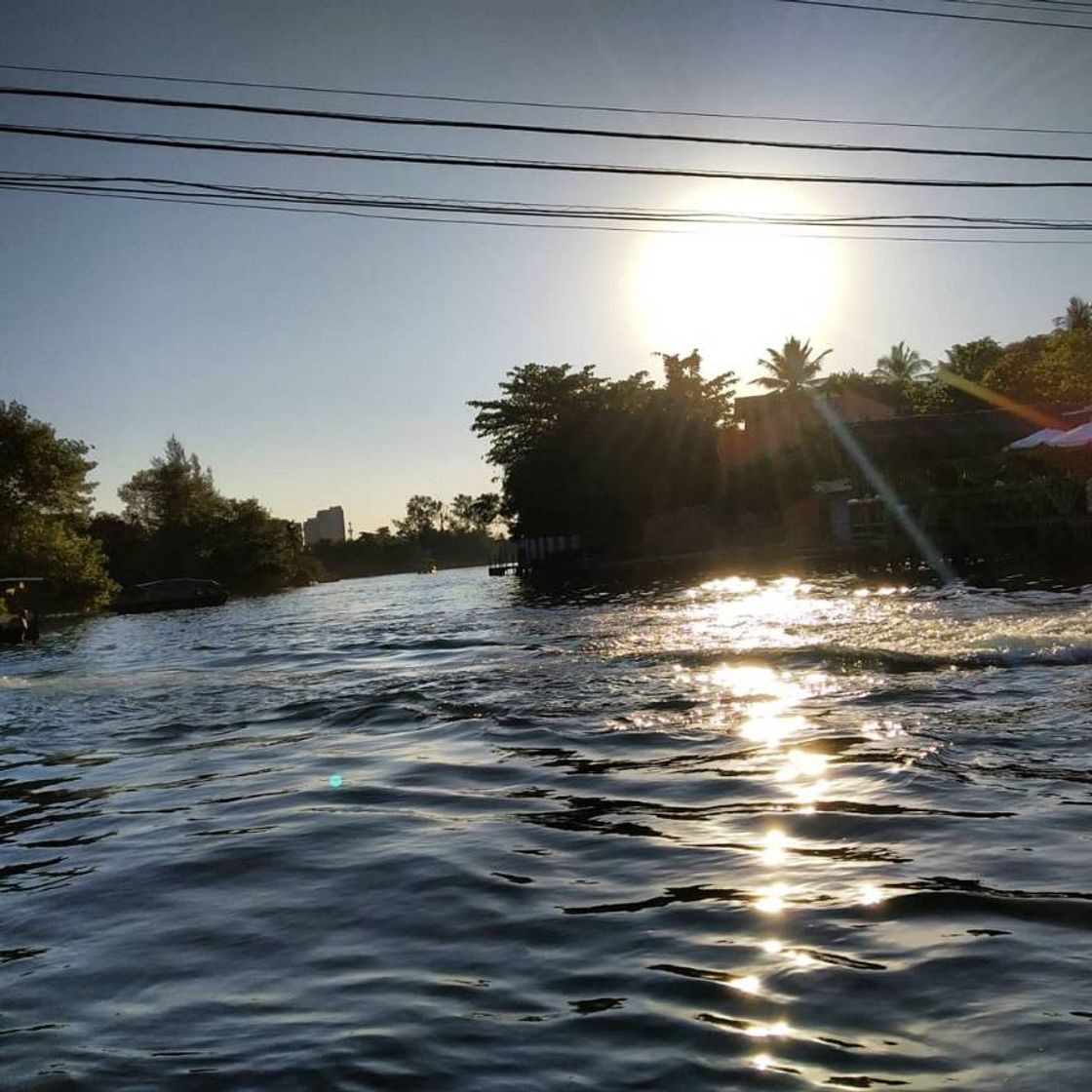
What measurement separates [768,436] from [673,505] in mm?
9795

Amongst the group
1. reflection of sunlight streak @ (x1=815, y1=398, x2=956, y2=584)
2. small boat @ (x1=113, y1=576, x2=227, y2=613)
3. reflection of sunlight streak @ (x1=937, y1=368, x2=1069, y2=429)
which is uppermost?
reflection of sunlight streak @ (x1=937, y1=368, x2=1069, y2=429)

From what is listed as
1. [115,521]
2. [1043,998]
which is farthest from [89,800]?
[115,521]

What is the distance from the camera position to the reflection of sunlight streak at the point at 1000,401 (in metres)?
38.7

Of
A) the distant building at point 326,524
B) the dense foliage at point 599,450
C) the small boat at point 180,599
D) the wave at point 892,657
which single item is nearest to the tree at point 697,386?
the dense foliage at point 599,450

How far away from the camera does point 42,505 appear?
181 feet

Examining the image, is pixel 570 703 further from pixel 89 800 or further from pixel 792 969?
pixel 792 969

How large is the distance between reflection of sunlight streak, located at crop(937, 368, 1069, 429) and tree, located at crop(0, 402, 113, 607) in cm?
4400

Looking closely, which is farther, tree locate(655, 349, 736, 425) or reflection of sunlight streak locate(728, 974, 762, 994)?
tree locate(655, 349, 736, 425)

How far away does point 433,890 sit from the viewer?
4922mm

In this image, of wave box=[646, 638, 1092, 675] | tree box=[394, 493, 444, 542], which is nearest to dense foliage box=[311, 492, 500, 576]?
tree box=[394, 493, 444, 542]

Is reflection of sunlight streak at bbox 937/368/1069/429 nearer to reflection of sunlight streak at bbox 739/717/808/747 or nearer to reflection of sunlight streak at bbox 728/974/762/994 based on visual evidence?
reflection of sunlight streak at bbox 739/717/808/747

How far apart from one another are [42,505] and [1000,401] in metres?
47.2

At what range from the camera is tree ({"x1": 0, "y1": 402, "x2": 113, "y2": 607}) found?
A: 2060 inches

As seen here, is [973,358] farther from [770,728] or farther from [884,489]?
[770,728]
